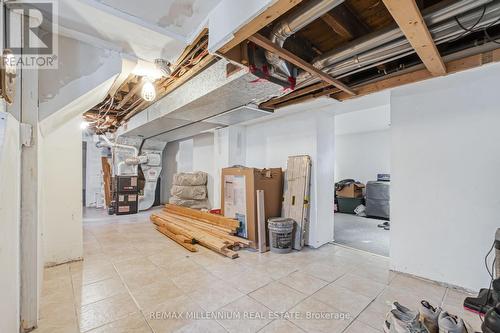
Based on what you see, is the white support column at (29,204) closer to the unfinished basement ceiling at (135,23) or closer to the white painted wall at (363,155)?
the unfinished basement ceiling at (135,23)

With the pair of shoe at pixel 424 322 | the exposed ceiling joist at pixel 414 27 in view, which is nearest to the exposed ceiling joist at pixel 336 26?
the exposed ceiling joist at pixel 414 27

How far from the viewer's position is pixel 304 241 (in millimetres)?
3742

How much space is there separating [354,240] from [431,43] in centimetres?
335

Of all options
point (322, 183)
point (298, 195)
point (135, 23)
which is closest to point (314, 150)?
point (322, 183)

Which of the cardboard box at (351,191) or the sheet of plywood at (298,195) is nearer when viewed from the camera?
the sheet of plywood at (298,195)

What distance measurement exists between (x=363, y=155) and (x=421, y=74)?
5.12 metres

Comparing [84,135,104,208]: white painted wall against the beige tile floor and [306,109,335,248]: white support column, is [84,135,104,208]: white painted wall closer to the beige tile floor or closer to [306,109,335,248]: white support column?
the beige tile floor

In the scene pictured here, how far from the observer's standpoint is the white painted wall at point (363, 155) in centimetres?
676

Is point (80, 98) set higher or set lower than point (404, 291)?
higher

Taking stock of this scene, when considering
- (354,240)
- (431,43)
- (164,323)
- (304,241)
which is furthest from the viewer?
(354,240)

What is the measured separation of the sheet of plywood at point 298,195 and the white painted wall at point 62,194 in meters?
3.05

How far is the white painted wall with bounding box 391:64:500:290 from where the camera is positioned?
2.23 metres

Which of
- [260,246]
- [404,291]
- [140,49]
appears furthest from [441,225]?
[140,49]

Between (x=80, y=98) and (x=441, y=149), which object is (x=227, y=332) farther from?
(x=441, y=149)
